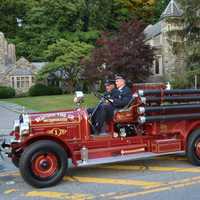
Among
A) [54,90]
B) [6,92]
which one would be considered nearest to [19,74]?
[6,92]

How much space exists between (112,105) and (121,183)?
1638 millimetres

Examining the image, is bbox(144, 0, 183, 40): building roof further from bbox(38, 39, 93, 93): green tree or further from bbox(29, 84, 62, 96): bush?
bbox(29, 84, 62, 96): bush

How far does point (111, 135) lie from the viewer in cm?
877

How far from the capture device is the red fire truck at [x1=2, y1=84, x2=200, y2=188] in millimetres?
7926

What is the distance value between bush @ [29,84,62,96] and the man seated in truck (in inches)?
1822

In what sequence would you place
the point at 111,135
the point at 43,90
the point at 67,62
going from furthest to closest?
the point at 43,90 < the point at 67,62 < the point at 111,135

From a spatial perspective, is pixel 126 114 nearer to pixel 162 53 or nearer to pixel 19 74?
pixel 162 53

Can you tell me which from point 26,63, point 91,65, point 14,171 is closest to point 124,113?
point 14,171

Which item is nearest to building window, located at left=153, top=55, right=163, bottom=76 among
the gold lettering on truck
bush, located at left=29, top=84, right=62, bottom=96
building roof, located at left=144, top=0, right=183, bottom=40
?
building roof, located at left=144, top=0, right=183, bottom=40

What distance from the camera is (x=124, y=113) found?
8.91 meters

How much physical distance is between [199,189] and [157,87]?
8.96 feet

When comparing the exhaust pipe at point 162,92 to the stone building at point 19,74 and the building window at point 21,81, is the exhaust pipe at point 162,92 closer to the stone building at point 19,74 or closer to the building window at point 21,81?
the stone building at point 19,74

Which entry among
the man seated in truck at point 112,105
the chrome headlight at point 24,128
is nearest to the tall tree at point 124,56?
the man seated in truck at point 112,105

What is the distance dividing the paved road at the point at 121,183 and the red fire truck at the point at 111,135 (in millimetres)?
293
